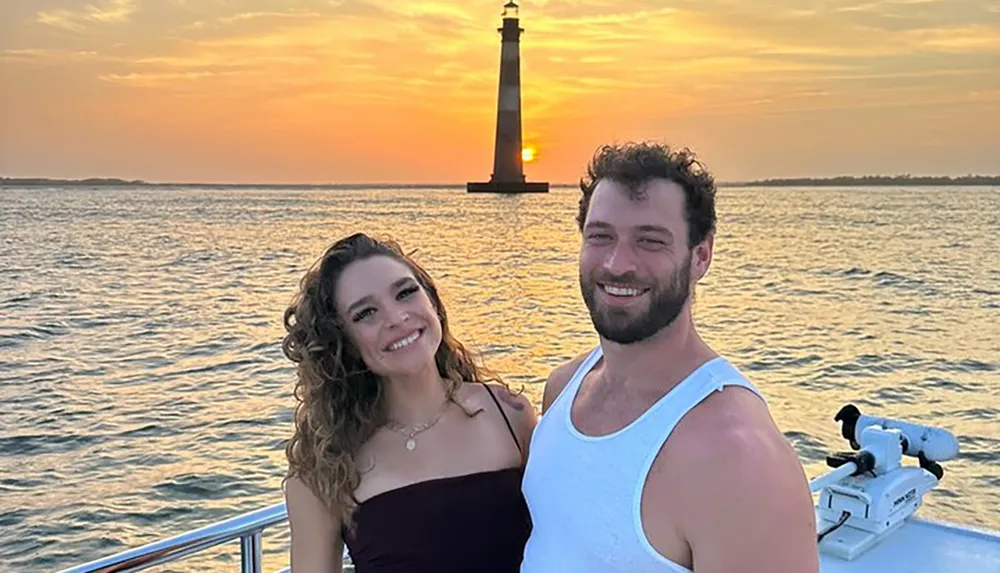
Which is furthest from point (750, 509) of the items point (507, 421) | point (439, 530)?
point (507, 421)

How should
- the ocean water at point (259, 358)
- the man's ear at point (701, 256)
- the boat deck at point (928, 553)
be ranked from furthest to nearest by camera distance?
1. the ocean water at point (259, 358)
2. the boat deck at point (928, 553)
3. the man's ear at point (701, 256)

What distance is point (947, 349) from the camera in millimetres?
15500

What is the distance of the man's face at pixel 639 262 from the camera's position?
1.91m

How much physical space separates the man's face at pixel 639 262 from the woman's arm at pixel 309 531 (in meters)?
1.04

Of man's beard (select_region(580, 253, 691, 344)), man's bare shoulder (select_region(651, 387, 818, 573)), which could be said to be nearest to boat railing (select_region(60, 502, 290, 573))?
man's beard (select_region(580, 253, 691, 344))

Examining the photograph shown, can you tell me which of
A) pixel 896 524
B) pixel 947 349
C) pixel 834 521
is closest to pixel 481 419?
pixel 834 521

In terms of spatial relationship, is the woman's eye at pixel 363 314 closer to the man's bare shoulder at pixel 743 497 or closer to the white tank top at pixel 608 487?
the white tank top at pixel 608 487

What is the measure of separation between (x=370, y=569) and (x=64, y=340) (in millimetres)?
15530

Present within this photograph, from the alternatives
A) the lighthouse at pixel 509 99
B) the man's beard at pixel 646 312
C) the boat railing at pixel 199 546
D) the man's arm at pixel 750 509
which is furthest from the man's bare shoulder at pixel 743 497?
the lighthouse at pixel 509 99

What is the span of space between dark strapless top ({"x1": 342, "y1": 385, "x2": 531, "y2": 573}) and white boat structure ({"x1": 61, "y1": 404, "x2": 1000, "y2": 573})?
833mm

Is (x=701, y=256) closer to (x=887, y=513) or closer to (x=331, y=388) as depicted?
(x=331, y=388)

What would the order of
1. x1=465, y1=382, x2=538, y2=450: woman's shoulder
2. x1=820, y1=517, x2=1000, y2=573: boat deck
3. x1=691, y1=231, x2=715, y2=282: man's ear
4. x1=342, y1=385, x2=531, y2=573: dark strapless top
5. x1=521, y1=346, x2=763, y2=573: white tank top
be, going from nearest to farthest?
x1=521, y1=346, x2=763, y2=573: white tank top, x1=691, y1=231, x2=715, y2=282: man's ear, x1=342, y1=385, x2=531, y2=573: dark strapless top, x1=465, y1=382, x2=538, y2=450: woman's shoulder, x1=820, y1=517, x2=1000, y2=573: boat deck

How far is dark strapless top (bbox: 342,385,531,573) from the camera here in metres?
2.53

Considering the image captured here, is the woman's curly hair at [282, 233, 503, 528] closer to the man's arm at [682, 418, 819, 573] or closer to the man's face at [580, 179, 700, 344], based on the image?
the man's face at [580, 179, 700, 344]
